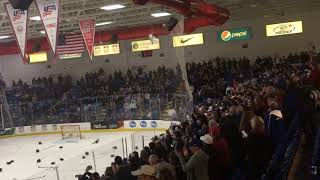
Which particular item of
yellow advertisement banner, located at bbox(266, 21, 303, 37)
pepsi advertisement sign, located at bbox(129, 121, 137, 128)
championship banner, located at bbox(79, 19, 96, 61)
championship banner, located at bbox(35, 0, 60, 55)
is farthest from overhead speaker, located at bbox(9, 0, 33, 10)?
yellow advertisement banner, located at bbox(266, 21, 303, 37)

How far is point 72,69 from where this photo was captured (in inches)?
1323

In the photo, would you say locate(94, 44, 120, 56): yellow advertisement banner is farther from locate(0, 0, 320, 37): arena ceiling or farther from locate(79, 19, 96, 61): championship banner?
locate(79, 19, 96, 61): championship banner

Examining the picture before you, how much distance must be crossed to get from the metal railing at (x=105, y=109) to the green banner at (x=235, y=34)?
7.65 metres

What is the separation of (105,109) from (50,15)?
12495 millimetres

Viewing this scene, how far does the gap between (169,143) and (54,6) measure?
497cm

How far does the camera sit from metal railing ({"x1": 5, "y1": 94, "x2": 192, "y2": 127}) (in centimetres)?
2005

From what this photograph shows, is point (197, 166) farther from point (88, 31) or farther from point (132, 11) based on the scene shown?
point (132, 11)

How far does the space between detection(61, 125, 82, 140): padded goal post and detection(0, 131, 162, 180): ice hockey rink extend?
33 cm

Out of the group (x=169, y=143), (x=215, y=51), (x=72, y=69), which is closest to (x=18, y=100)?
(x=72, y=69)

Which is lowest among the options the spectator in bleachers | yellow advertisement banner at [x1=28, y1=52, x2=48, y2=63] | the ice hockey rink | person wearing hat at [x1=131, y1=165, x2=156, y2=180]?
the ice hockey rink

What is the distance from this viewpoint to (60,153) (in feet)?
61.7

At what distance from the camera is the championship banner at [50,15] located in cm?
1099

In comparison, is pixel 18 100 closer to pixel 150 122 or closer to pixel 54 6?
pixel 150 122

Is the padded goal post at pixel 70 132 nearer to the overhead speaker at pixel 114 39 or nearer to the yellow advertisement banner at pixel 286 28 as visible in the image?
the overhead speaker at pixel 114 39
